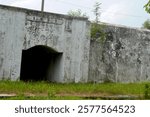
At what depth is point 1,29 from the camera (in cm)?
1297

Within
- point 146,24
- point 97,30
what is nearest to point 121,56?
point 97,30

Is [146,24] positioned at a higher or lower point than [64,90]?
higher

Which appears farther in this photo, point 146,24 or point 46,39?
point 146,24

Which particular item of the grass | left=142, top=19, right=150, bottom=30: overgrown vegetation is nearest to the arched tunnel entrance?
the grass

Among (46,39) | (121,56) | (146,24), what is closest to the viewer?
(46,39)

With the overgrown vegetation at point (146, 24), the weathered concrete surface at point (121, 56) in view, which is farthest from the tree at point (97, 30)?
the overgrown vegetation at point (146, 24)

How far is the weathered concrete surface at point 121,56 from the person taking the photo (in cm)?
1555

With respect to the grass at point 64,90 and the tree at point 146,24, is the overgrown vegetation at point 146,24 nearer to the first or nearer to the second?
the tree at point 146,24

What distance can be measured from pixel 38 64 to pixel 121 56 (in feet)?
12.8

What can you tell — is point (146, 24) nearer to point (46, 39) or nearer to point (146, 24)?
point (146, 24)

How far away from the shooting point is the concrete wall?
42.9 ft

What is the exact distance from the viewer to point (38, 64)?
1639 cm

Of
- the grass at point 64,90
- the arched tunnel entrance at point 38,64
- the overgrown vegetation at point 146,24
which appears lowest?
the grass at point 64,90

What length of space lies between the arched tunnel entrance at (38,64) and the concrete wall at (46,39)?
0.59 m
